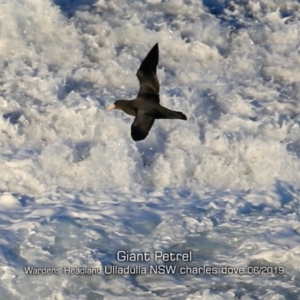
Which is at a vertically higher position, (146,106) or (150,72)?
(150,72)

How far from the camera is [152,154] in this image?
894 cm

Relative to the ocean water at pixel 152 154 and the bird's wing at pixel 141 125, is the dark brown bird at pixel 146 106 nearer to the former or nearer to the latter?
the bird's wing at pixel 141 125

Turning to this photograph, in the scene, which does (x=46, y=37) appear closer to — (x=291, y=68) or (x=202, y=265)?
(x=291, y=68)

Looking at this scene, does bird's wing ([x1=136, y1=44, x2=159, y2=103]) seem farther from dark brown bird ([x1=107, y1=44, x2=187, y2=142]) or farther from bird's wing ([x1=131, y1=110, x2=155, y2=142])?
bird's wing ([x1=131, y1=110, x2=155, y2=142])

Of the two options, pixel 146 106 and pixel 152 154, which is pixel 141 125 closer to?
pixel 146 106

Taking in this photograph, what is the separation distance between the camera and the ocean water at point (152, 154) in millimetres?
6867

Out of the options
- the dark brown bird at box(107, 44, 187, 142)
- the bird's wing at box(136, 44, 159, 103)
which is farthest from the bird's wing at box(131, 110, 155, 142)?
the bird's wing at box(136, 44, 159, 103)

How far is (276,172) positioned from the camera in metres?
8.61

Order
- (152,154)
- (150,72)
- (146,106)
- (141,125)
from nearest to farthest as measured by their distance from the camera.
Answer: (141,125) → (146,106) → (150,72) → (152,154)

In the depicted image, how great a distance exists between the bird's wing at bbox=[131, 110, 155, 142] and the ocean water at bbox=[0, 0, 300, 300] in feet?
3.43

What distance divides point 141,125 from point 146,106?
0.99 feet

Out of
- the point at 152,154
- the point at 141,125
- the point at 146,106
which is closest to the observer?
the point at 141,125

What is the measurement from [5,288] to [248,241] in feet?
6.27

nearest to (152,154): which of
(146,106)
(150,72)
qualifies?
(150,72)
